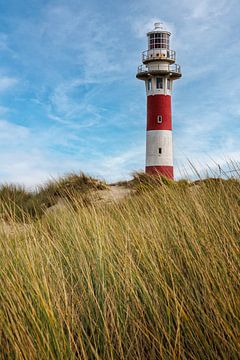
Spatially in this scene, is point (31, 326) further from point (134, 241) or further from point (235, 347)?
point (134, 241)

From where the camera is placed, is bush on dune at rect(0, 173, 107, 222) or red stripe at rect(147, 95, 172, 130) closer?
bush on dune at rect(0, 173, 107, 222)

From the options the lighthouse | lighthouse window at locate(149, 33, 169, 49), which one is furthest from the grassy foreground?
lighthouse window at locate(149, 33, 169, 49)

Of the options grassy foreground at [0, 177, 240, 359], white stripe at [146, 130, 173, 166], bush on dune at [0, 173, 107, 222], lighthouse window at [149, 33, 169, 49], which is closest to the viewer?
grassy foreground at [0, 177, 240, 359]

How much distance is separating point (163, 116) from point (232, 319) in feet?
57.7

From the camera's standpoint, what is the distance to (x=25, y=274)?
2510mm

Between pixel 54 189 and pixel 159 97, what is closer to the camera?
pixel 54 189

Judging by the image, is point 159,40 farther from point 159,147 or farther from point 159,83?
point 159,147

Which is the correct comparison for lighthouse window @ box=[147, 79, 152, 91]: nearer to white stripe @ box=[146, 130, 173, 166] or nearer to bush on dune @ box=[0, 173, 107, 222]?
white stripe @ box=[146, 130, 173, 166]

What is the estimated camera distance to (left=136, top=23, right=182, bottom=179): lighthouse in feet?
63.0

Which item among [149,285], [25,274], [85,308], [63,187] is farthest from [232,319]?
[63,187]

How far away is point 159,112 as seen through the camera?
19.3m

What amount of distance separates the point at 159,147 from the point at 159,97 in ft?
7.47

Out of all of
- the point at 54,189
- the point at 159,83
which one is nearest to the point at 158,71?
the point at 159,83

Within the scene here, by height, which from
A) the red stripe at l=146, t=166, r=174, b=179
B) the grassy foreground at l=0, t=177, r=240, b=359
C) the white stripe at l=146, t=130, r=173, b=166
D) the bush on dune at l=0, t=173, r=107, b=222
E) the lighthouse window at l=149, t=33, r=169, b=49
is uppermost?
the lighthouse window at l=149, t=33, r=169, b=49
